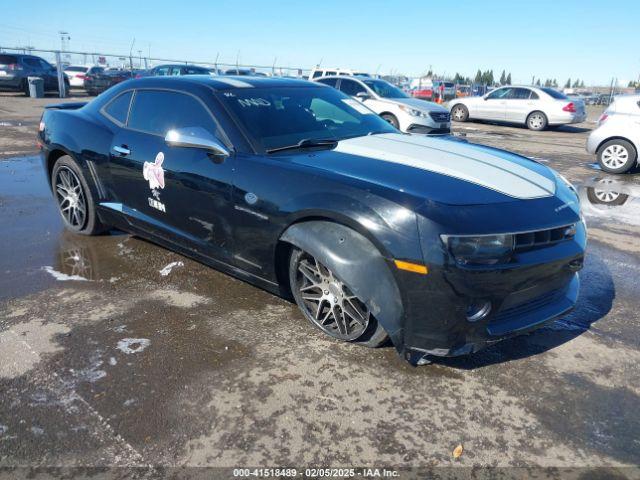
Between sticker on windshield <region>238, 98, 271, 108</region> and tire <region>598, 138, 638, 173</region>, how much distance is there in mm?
8187

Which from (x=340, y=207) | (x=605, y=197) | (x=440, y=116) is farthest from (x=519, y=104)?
(x=340, y=207)

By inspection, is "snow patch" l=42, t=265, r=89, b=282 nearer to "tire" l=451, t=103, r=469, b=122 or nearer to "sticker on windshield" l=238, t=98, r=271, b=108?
"sticker on windshield" l=238, t=98, r=271, b=108

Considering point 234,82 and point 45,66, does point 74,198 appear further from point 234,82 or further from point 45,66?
point 45,66

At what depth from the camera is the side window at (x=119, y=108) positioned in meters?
4.28

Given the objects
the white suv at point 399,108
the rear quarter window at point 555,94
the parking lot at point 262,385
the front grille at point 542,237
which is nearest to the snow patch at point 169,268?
the parking lot at point 262,385

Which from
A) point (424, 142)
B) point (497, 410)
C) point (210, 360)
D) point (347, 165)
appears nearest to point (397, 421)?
point (497, 410)

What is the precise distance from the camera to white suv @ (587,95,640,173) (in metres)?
9.16

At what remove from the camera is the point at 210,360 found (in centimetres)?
292

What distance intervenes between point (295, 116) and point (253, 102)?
0.32 meters

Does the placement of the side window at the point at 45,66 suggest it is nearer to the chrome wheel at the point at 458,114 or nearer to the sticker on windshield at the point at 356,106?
the chrome wheel at the point at 458,114

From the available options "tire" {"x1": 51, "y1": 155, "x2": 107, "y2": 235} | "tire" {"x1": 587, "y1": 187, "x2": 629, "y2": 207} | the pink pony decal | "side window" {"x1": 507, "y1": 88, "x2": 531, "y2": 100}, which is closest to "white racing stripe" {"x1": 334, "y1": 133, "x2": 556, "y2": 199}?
the pink pony decal

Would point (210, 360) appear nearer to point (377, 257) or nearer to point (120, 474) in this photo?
point (120, 474)

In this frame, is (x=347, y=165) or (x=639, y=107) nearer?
(x=347, y=165)

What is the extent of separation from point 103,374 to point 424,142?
2596mm
